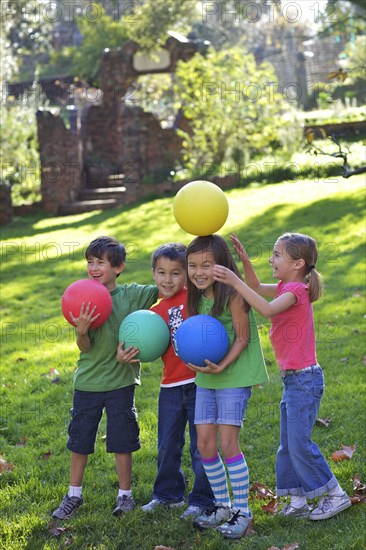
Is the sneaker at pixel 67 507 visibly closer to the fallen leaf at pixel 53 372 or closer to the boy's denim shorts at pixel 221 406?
the boy's denim shorts at pixel 221 406

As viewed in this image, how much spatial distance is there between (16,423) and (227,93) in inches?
503

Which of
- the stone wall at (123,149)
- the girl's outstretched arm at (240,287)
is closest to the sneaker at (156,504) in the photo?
the girl's outstretched arm at (240,287)

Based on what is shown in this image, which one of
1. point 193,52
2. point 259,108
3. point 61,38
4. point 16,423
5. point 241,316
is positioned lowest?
point 16,423

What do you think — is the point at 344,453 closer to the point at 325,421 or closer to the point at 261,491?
the point at 325,421

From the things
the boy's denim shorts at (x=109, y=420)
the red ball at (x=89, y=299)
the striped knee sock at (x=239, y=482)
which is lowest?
the striped knee sock at (x=239, y=482)

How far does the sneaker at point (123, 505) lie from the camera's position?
Answer: 3637 mm

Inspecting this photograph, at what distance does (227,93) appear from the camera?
650 inches

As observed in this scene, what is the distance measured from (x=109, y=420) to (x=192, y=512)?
2.06ft

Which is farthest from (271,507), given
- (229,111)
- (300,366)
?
(229,111)

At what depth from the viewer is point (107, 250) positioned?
3703mm

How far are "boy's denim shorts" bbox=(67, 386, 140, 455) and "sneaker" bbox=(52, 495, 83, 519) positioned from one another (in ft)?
0.79

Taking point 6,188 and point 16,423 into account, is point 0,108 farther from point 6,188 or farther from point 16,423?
point 16,423

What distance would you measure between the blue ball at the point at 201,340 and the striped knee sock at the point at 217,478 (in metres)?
0.50

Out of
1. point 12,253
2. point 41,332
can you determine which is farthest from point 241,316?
point 12,253
